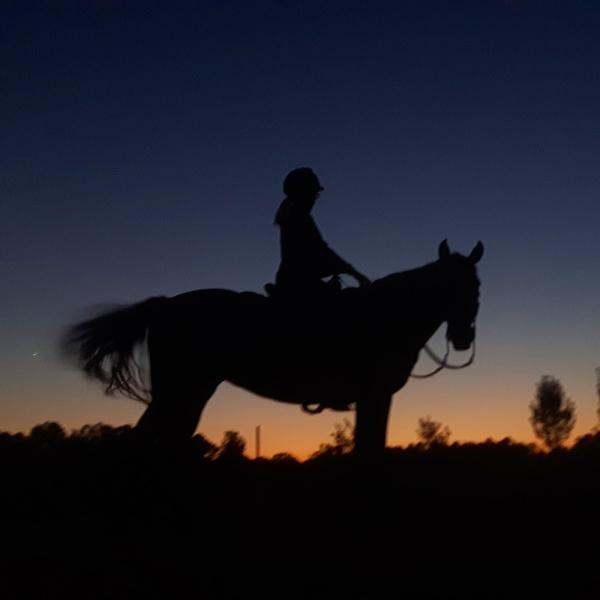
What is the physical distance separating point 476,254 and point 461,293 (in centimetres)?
50

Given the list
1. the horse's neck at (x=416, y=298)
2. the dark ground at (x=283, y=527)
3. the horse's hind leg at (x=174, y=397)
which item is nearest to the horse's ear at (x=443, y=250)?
the horse's neck at (x=416, y=298)

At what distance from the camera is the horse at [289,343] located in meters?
7.70

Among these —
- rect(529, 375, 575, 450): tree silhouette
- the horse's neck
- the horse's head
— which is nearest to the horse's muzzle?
the horse's head

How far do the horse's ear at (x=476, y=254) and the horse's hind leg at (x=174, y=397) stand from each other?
3059 millimetres

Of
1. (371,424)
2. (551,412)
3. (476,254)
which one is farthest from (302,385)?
(551,412)

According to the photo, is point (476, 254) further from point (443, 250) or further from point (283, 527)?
point (283, 527)

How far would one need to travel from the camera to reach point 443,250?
8352 mm

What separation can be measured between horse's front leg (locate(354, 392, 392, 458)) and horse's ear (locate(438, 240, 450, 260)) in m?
1.79

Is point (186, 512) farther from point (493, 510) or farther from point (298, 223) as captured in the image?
point (298, 223)

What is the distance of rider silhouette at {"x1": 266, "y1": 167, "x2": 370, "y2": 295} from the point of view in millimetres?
8008

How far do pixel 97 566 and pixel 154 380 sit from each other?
11.0 ft

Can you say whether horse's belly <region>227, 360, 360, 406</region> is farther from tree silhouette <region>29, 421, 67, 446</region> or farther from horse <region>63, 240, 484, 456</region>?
tree silhouette <region>29, 421, 67, 446</region>

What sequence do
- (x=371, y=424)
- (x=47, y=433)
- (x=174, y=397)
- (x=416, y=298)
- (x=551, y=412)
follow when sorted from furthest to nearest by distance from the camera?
(x=551, y=412) < (x=47, y=433) < (x=416, y=298) < (x=174, y=397) < (x=371, y=424)

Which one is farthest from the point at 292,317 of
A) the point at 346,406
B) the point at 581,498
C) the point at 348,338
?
the point at 581,498
